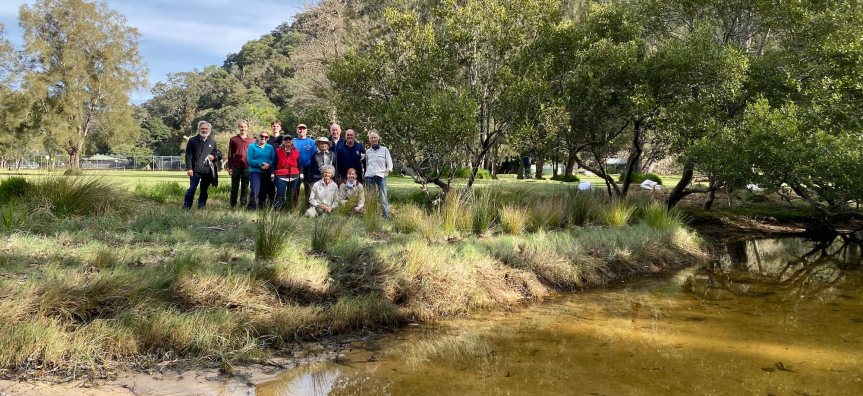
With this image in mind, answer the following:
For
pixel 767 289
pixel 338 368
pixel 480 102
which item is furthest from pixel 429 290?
pixel 480 102

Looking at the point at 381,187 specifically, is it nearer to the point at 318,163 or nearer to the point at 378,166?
the point at 378,166

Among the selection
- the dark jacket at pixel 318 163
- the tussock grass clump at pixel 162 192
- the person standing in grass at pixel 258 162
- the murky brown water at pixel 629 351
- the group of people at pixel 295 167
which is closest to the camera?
the murky brown water at pixel 629 351

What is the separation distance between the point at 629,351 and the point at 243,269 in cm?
388

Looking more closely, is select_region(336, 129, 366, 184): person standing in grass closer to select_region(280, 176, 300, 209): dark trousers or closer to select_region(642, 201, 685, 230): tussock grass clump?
select_region(280, 176, 300, 209): dark trousers

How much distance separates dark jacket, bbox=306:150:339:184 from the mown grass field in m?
A: 1.18

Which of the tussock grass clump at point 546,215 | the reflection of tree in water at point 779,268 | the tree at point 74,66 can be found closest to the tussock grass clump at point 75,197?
the tussock grass clump at point 546,215

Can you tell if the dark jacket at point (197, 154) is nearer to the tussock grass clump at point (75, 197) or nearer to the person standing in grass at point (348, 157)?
the tussock grass clump at point (75, 197)

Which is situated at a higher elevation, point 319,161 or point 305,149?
point 305,149

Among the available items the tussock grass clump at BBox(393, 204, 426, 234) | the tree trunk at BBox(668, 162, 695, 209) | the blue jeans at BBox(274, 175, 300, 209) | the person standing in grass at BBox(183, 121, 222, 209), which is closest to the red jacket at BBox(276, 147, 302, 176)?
the blue jeans at BBox(274, 175, 300, 209)

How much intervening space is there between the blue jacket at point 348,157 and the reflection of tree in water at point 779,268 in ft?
19.6

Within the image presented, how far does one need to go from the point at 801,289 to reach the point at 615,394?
5.59m

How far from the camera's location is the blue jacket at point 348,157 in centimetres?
976

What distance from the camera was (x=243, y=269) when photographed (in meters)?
5.34

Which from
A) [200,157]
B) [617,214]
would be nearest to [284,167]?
[200,157]
